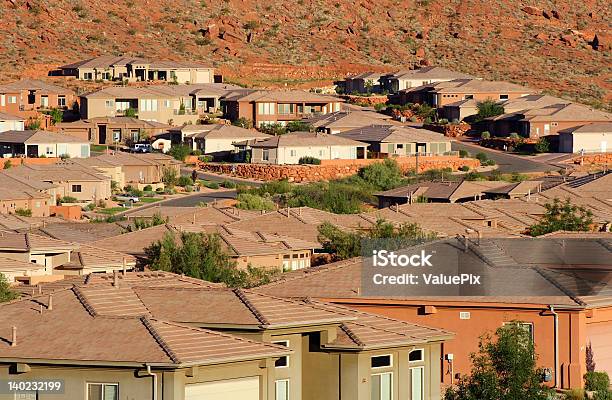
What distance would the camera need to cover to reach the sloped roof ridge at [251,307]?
2719 cm

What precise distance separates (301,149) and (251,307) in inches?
2466

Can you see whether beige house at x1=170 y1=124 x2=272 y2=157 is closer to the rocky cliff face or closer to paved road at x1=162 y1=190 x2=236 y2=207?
paved road at x1=162 y1=190 x2=236 y2=207

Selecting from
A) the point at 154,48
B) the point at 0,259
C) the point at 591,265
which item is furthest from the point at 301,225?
the point at 154,48

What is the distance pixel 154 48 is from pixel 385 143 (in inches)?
1529

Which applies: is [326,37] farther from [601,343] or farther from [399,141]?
[601,343]

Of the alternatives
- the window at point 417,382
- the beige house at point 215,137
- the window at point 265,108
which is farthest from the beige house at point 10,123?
the window at point 417,382

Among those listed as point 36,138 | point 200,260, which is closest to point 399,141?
point 36,138

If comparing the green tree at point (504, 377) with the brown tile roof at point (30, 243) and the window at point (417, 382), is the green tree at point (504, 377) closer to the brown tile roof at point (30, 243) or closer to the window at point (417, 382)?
the window at point (417, 382)

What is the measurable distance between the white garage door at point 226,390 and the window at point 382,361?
260 centimetres

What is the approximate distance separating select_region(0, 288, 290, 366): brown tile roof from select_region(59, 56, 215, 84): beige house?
8697cm

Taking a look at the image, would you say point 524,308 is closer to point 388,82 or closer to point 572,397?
point 572,397

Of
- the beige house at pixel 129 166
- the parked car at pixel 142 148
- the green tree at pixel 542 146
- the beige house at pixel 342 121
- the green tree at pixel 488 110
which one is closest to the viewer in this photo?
the beige house at pixel 129 166

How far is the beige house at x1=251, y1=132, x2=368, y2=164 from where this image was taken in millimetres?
90000

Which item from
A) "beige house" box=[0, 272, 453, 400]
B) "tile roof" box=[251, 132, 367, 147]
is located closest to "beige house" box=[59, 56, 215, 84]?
"tile roof" box=[251, 132, 367, 147]
